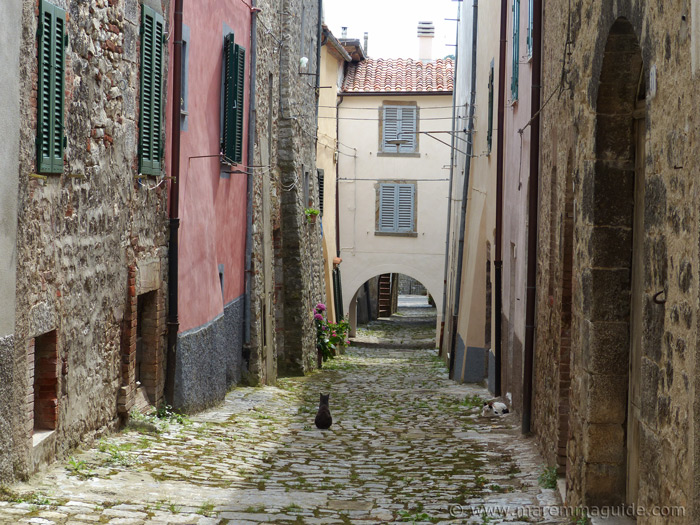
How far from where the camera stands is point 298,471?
826 cm

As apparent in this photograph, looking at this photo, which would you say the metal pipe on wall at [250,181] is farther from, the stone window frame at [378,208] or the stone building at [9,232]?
the stone window frame at [378,208]

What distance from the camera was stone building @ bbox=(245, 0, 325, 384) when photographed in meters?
15.5

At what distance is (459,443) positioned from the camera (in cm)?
979

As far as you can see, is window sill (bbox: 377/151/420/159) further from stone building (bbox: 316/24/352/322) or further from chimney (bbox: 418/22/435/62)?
chimney (bbox: 418/22/435/62)

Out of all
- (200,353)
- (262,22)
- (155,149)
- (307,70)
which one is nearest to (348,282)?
(307,70)

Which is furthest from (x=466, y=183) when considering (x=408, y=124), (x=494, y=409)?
(x=408, y=124)

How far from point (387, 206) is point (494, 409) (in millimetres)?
16806

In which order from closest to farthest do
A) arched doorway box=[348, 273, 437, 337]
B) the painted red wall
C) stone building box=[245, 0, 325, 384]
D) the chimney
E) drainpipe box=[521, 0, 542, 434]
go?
1. drainpipe box=[521, 0, 542, 434]
2. the painted red wall
3. stone building box=[245, 0, 325, 384]
4. arched doorway box=[348, 273, 437, 337]
5. the chimney

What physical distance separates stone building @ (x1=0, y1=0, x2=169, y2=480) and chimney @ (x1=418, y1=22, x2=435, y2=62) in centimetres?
2251

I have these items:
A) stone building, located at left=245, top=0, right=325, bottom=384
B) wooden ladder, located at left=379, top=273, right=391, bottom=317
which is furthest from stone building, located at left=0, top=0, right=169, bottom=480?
wooden ladder, located at left=379, top=273, right=391, bottom=317

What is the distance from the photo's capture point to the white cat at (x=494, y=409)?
11.5 metres

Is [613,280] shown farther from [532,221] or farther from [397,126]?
[397,126]

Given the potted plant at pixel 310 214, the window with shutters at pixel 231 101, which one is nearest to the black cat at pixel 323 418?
the window with shutters at pixel 231 101

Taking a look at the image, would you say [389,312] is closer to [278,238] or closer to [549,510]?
[278,238]
